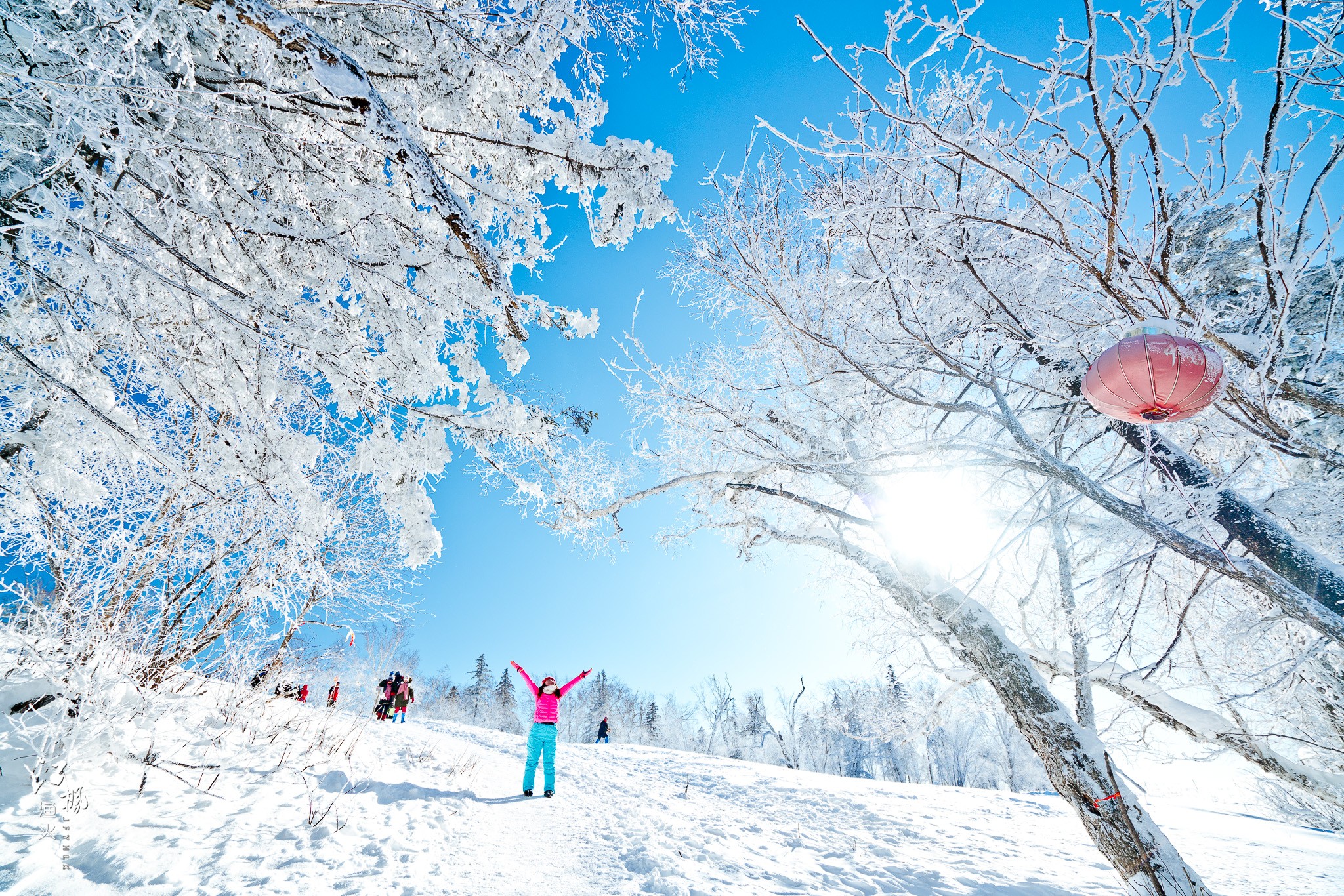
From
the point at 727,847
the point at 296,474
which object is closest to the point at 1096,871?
the point at 727,847

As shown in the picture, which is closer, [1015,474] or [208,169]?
[208,169]

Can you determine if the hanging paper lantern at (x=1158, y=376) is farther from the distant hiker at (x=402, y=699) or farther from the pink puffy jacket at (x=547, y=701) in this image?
the distant hiker at (x=402, y=699)

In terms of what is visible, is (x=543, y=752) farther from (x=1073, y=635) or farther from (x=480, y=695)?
(x=480, y=695)

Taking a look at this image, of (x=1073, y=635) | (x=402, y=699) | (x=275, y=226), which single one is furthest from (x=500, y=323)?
(x=402, y=699)

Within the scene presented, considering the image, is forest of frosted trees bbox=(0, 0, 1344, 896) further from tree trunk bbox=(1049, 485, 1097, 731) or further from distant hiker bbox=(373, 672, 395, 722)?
distant hiker bbox=(373, 672, 395, 722)

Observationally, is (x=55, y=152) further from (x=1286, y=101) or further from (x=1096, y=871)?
(x=1096, y=871)

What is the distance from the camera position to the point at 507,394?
122 inches

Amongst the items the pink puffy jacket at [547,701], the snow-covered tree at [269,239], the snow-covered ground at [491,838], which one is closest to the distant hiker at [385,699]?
the snow-covered ground at [491,838]

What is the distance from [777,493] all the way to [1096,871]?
5.09 m

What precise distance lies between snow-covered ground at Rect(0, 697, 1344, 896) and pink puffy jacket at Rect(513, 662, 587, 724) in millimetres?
835

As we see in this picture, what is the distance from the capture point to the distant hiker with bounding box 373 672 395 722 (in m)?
11.8

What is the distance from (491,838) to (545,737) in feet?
5.61

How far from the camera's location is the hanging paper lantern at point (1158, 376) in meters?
2.11

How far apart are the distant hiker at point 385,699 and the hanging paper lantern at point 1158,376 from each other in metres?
14.8
